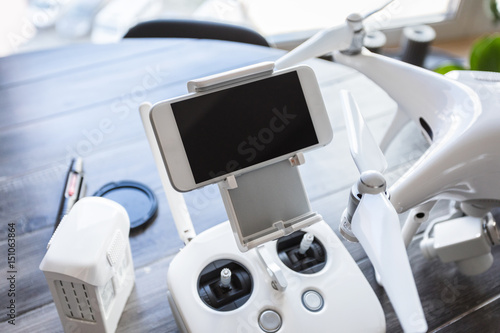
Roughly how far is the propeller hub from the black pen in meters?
0.57

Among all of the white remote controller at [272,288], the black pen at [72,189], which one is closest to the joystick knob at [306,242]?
the white remote controller at [272,288]

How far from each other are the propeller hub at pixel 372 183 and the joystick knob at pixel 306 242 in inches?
7.5

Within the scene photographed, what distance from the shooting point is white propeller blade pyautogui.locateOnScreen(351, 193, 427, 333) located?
0.46m

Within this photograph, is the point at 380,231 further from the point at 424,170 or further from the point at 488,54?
the point at 488,54

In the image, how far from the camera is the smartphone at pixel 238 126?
607 millimetres

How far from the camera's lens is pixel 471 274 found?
0.79 metres

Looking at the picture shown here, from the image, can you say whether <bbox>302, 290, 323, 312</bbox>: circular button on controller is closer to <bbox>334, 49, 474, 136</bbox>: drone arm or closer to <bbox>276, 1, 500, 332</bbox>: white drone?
<bbox>276, 1, 500, 332</bbox>: white drone

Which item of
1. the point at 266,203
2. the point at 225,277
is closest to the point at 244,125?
the point at 266,203

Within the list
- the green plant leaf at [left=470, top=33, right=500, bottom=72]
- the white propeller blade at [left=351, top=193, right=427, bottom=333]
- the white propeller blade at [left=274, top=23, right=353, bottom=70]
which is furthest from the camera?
the green plant leaf at [left=470, top=33, right=500, bottom=72]

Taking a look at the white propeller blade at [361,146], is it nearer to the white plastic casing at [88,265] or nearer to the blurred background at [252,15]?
the white plastic casing at [88,265]

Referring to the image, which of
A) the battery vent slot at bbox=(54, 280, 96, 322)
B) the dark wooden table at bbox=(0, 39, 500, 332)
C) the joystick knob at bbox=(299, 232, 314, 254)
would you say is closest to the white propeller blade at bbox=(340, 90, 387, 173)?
the joystick knob at bbox=(299, 232, 314, 254)

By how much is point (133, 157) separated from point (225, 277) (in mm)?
423

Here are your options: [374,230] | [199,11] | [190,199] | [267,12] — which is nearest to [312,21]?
[267,12]

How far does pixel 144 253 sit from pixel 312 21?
1540 mm
